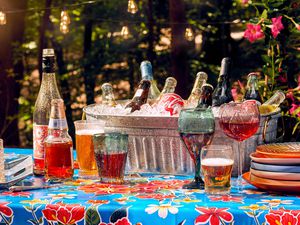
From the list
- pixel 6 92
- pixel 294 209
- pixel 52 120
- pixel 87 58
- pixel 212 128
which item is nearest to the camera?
pixel 294 209

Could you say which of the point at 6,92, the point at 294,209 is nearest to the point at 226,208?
the point at 294,209

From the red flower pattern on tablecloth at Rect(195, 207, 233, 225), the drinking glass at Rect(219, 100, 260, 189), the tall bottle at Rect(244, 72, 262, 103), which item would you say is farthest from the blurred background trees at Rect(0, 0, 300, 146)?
the red flower pattern on tablecloth at Rect(195, 207, 233, 225)

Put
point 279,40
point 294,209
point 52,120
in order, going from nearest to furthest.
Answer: point 294,209, point 52,120, point 279,40

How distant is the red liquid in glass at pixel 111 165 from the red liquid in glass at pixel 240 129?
0.94ft

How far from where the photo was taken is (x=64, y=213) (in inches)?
64.7

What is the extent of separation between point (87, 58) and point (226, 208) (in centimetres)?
568

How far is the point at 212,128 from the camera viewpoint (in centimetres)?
177

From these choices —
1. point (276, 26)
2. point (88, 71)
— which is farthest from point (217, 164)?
point (88, 71)

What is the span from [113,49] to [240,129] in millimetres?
5558

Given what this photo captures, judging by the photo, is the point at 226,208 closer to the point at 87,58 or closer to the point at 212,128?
the point at 212,128

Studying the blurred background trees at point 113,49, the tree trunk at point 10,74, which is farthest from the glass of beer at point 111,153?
the blurred background trees at point 113,49

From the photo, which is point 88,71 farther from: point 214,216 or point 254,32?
point 214,216

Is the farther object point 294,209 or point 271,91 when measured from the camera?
point 271,91

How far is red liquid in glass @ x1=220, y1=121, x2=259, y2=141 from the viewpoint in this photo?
5.77ft
